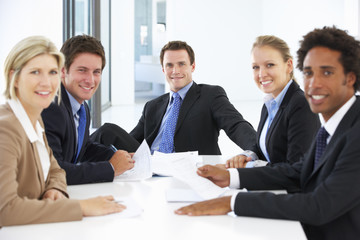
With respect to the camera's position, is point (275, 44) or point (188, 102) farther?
point (188, 102)

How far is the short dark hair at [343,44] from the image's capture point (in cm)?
178

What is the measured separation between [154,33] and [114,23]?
12.7 feet

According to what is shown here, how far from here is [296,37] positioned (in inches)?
495

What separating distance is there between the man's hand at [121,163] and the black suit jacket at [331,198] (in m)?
0.84

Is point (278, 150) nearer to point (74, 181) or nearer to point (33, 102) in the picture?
point (74, 181)

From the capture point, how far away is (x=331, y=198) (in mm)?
1611

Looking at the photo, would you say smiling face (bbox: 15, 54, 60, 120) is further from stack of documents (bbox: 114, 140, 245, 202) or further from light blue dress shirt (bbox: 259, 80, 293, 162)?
light blue dress shirt (bbox: 259, 80, 293, 162)

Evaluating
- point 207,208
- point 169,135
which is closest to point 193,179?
point 207,208

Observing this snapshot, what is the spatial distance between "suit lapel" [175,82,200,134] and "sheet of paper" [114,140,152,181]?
1027 mm

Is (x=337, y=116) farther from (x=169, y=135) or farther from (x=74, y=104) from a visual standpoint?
(x=169, y=135)

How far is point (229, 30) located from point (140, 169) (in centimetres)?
1204

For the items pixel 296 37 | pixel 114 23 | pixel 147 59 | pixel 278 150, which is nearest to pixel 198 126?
pixel 278 150

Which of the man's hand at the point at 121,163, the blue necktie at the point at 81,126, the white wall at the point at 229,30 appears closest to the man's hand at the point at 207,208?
the man's hand at the point at 121,163

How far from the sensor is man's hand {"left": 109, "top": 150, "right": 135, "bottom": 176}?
2.40m
